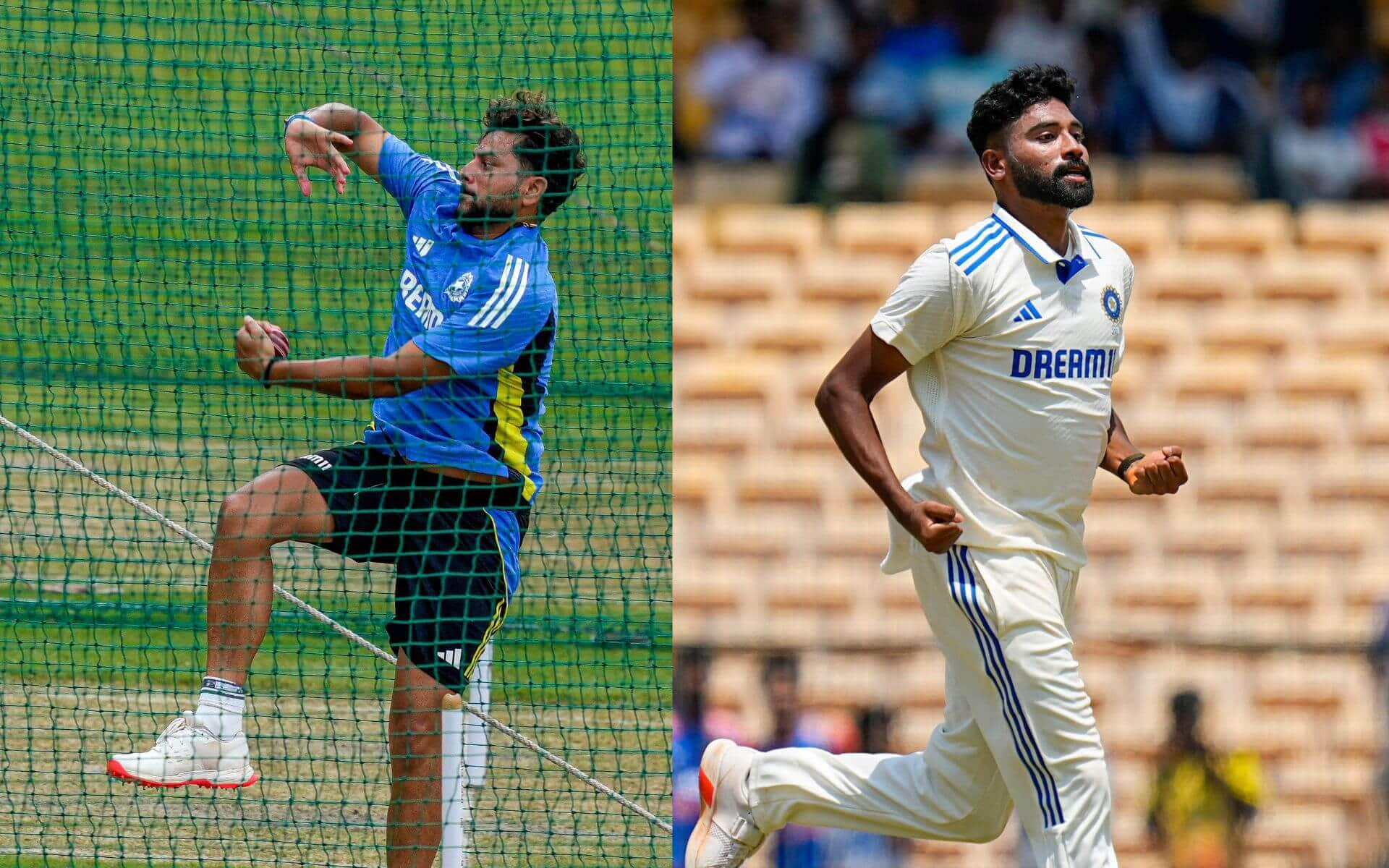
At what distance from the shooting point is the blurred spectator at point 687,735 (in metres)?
6.64

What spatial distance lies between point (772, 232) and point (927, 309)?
5.25 meters

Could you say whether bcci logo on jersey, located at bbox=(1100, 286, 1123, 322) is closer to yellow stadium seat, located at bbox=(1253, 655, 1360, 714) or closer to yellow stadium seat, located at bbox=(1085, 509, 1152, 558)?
yellow stadium seat, located at bbox=(1253, 655, 1360, 714)

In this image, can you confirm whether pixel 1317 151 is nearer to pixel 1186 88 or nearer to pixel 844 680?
pixel 1186 88

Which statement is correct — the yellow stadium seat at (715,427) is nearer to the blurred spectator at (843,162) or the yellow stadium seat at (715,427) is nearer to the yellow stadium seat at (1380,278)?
the blurred spectator at (843,162)

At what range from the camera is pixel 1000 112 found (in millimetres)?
4445

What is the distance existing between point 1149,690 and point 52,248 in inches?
194

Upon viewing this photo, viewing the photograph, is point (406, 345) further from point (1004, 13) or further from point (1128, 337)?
point (1004, 13)

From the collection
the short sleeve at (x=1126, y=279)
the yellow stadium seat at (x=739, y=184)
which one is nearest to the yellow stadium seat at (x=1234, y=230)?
the yellow stadium seat at (x=739, y=184)

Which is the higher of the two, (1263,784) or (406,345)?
A: (406,345)

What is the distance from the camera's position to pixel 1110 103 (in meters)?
9.90

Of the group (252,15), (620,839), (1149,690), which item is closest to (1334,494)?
(1149,690)

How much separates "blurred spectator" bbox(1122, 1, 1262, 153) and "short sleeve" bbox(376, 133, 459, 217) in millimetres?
5756

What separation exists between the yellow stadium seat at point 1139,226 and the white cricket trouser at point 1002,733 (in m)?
5.16

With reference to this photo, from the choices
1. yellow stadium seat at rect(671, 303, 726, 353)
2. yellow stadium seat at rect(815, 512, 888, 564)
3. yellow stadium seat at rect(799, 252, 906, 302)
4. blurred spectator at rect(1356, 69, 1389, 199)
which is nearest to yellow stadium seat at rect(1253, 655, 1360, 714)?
yellow stadium seat at rect(815, 512, 888, 564)
